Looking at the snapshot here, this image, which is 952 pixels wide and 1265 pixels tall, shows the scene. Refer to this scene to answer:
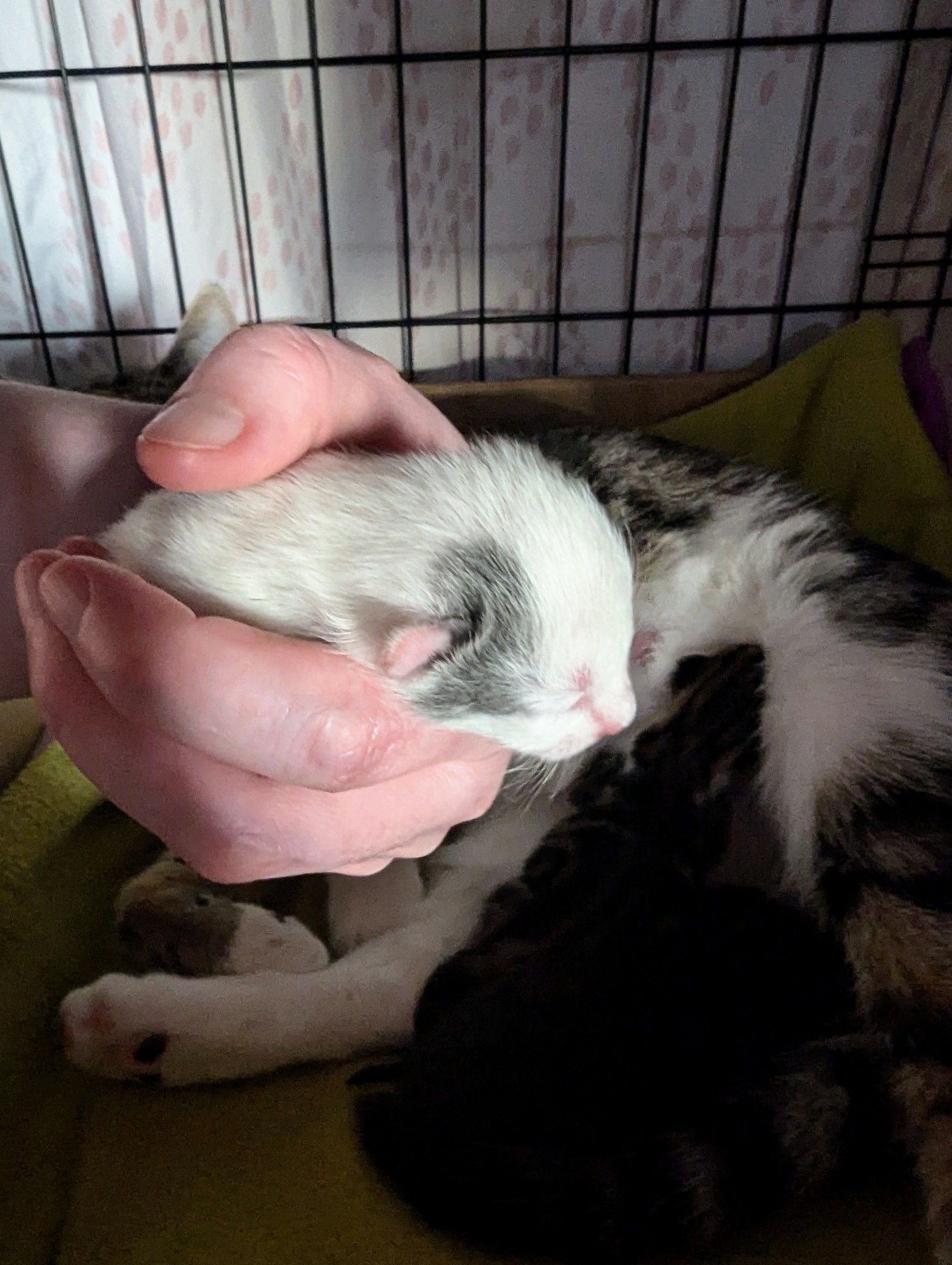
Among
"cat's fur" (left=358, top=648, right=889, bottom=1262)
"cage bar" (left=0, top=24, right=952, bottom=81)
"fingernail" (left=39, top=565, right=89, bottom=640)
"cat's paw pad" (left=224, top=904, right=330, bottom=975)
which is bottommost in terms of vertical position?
"cat's paw pad" (left=224, top=904, right=330, bottom=975)

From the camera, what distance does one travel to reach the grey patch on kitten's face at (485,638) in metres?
0.60

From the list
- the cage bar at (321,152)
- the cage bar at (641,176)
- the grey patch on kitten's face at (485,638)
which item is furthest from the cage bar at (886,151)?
the grey patch on kitten's face at (485,638)

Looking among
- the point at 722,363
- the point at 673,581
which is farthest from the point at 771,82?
the point at 673,581

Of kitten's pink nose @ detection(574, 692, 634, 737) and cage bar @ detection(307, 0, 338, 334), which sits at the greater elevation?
cage bar @ detection(307, 0, 338, 334)

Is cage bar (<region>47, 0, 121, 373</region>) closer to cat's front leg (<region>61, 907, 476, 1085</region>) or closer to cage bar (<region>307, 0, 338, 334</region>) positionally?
cage bar (<region>307, 0, 338, 334</region>)

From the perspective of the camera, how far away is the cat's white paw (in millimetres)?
707

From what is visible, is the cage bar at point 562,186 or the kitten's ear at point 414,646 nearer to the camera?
the kitten's ear at point 414,646

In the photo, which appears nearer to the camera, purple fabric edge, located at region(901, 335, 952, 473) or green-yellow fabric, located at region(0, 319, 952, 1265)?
green-yellow fabric, located at region(0, 319, 952, 1265)

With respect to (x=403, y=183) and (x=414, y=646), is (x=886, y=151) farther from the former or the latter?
(x=414, y=646)

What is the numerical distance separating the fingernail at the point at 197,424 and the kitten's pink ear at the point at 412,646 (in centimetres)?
17

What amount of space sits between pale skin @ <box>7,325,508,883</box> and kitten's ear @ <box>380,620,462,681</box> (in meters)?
0.03

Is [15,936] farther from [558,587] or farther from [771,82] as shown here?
[771,82]

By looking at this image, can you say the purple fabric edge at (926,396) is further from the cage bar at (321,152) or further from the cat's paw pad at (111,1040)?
the cat's paw pad at (111,1040)

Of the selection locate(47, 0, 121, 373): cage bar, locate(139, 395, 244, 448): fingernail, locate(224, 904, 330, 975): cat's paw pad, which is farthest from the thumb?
locate(47, 0, 121, 373): cage bar
